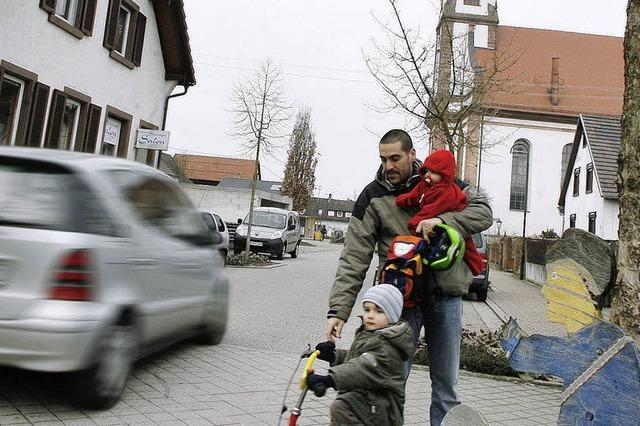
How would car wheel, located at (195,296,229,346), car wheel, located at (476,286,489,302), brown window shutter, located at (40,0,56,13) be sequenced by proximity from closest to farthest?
1. car wheel, located at (195,296,229,346)
2. brown window shutter, located at (40,0,56,13)
3. car wheel, located at (476,286,489,302)

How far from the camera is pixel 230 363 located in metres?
6.31

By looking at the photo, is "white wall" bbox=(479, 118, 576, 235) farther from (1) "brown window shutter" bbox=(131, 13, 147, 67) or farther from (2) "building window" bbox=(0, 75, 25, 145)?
(2) "building window" bbox=(0, 75, 25, 145)

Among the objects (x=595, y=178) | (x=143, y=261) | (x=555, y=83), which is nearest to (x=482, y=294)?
(x=143, y=261)

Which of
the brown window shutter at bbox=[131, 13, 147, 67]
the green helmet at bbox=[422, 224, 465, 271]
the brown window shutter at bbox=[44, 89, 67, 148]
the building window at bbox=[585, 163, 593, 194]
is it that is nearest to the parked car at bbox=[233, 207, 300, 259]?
the brown window shutter at bbox=[131, 13, 147, 67]

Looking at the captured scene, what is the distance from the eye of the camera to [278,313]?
34.5ft

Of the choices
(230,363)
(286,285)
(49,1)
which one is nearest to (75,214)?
(230,363)

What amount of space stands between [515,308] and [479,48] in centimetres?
4477

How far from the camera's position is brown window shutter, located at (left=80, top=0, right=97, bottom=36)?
14.0 m

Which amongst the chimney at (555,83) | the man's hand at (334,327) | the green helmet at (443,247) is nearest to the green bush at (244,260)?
the man's hand at (334,327)

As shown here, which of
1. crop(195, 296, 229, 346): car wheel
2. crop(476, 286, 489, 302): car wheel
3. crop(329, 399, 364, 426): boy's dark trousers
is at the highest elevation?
crop(476, 286, 489, 302): car wheel

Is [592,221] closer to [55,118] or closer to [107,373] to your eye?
[55,118]

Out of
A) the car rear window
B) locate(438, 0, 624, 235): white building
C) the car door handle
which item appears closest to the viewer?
the car rear window

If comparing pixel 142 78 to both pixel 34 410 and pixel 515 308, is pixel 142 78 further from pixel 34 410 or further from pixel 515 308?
pixel 34 410

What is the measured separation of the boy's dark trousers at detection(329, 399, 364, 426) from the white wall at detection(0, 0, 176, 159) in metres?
11.2
